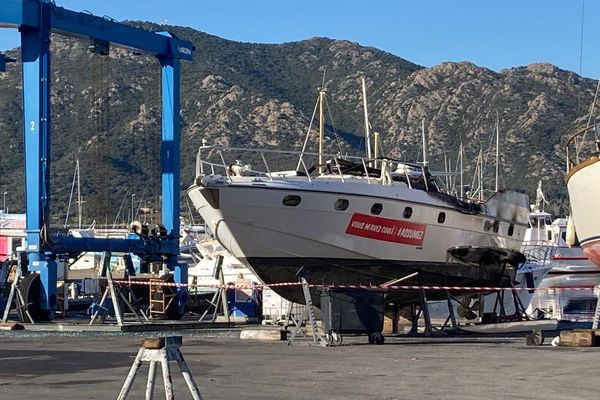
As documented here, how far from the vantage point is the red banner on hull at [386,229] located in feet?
71.5

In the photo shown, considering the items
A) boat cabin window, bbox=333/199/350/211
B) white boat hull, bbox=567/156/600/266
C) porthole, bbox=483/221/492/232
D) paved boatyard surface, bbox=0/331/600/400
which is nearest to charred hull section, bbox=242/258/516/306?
boat cabin window, bbox=333/199/350/211

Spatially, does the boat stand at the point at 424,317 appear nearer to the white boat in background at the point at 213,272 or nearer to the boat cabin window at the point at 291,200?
the boat cabin window at the point at 291,200

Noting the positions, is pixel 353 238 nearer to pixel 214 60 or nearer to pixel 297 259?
pixel 297 259

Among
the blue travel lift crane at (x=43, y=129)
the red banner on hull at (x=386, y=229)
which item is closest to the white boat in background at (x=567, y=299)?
the red banner on hull at (x=386, y=229)

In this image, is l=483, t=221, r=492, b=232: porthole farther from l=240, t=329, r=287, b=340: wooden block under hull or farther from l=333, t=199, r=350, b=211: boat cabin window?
l=240, t=329, r=287, b=340: wooden block under hull

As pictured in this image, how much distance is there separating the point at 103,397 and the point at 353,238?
1111cm

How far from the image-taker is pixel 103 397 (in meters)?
11.2

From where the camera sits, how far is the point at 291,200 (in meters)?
21.2

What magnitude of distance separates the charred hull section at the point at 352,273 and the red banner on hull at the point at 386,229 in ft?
1.62

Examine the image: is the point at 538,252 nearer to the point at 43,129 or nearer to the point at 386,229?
the point at 386,229

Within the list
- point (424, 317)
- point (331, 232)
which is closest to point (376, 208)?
point (331, 232)

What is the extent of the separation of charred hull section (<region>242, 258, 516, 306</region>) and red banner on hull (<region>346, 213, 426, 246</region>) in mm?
492

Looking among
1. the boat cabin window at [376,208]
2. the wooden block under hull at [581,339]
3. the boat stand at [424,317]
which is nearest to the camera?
the wooden block under hull at [581,339]

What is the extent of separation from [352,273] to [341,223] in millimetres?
1103
